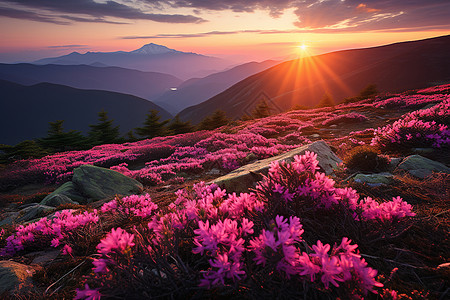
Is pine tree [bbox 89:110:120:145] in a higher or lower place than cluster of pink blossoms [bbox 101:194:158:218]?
lower

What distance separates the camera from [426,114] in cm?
666

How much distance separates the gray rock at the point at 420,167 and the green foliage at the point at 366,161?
0.32 metres

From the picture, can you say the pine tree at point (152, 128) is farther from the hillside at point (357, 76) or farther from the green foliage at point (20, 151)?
the hillside at point (357, 76)

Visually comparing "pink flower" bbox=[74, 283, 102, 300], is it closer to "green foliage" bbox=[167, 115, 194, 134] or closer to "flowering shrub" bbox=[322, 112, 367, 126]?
"flowering shrub" bbox=[322, 112, 367, 126]

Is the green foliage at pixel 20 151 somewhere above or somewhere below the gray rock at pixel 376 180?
below

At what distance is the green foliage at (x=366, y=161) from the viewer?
15.6ft

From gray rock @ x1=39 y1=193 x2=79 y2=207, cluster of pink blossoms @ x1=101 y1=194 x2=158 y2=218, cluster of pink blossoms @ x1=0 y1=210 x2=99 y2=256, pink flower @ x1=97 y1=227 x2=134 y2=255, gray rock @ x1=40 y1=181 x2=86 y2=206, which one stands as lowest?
gray rock @ x1=40 y1=181 x2=86 y2=206

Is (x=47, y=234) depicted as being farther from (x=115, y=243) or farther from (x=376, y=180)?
→ (x=376, y=180)

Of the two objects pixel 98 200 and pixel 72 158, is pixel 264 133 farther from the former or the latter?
pixel 72 158

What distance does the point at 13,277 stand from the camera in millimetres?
2299

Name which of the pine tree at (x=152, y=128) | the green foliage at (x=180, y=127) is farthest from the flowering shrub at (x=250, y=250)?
the pine tree at (x=152, y=128)

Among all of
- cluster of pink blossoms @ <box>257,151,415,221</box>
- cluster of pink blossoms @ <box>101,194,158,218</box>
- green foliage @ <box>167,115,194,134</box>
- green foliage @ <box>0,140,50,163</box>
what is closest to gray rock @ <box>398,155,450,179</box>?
cluster of pink blossoms @ <box>257,151,415,221</box>

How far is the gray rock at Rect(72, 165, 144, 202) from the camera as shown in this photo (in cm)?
723

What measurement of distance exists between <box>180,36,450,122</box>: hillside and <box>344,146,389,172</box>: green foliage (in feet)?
452
